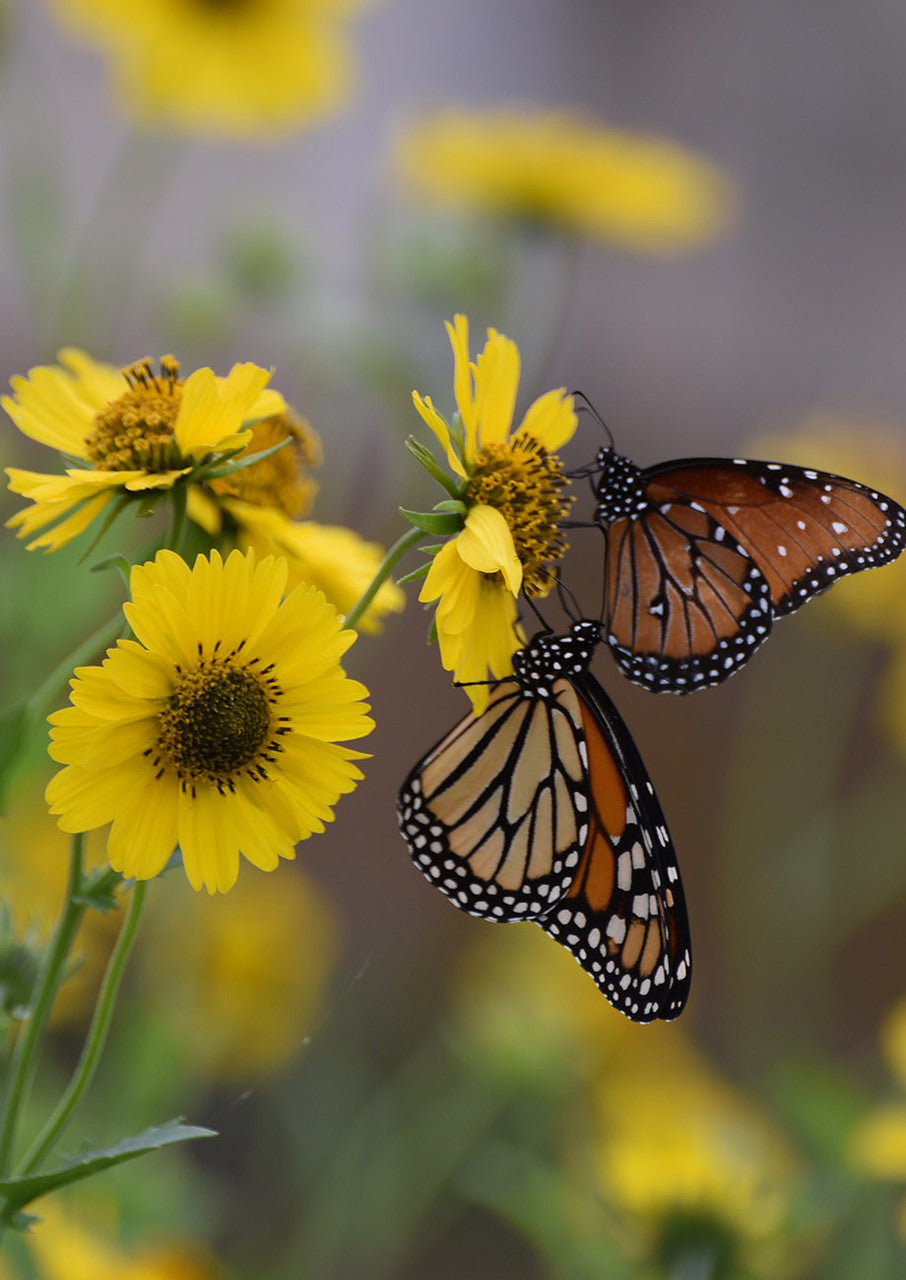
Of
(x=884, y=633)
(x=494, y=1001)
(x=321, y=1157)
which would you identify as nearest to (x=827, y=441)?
(x=884, y=633)

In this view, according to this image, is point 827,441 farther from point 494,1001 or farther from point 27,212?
point 27,212

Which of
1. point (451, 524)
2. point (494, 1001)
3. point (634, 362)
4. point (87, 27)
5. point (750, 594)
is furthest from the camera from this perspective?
point (634, 362)

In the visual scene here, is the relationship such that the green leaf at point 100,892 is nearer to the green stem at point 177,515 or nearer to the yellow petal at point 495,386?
the green stem at point 177,515

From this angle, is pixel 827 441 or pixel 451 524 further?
pixel 827 441

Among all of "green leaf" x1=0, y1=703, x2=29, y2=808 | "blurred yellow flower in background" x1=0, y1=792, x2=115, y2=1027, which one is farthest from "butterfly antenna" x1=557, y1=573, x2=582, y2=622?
"blurred yellow flower in background" x1=0, y1=792, x2=115, y2=1027

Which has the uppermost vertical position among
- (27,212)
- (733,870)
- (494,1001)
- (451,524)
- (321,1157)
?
(27,212)

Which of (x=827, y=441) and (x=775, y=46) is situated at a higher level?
(x=775, y=46)

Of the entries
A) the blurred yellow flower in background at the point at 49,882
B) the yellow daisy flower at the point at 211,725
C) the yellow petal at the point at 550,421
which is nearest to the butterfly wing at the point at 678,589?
the yellow petal at the point at 550,421

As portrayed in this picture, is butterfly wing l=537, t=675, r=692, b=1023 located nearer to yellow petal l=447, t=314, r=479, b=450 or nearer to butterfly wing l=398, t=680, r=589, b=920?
butterfly wing l=398, t=680, r=589, b=920
